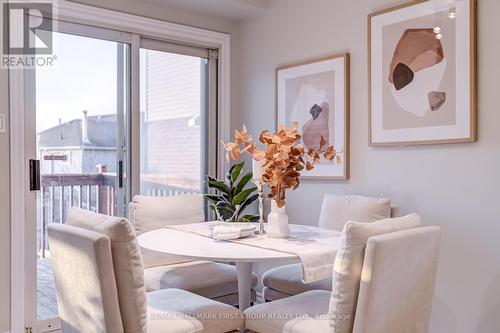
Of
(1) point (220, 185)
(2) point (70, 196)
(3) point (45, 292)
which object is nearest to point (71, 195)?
(2) point (70, 196)

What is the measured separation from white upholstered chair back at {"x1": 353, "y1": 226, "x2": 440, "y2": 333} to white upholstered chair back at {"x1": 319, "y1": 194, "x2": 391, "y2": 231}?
823 mm

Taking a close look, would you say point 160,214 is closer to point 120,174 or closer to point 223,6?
point 120,174

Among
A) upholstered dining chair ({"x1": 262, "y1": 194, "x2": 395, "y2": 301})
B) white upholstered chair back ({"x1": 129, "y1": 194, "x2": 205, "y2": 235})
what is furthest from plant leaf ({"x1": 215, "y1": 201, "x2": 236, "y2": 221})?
upholstered dining chair ({"x1": 262, "y1": 194, "x2": 395, "y2": 301})

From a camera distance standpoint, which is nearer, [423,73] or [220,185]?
[423,73]

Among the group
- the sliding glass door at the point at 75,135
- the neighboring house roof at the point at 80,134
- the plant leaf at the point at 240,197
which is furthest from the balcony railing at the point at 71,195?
the plant leaf at the point at 240,197

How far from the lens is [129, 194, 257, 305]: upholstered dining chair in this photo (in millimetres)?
2596

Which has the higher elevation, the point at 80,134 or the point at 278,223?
the point at 80,134

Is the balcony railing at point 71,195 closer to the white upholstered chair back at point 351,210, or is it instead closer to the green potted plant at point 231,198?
the green potted plant at point 231,198

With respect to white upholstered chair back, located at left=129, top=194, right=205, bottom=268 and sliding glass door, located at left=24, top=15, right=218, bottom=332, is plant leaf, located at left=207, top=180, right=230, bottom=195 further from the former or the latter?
sliding glass door, located at left=24, top=15, right=218, bottom=332

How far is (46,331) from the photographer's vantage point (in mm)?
2961

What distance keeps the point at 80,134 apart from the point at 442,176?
95.2 inches

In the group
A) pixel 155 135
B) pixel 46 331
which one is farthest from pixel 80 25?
pixel 46 331

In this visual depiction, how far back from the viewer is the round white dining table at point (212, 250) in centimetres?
183

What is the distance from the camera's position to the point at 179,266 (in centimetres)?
282
